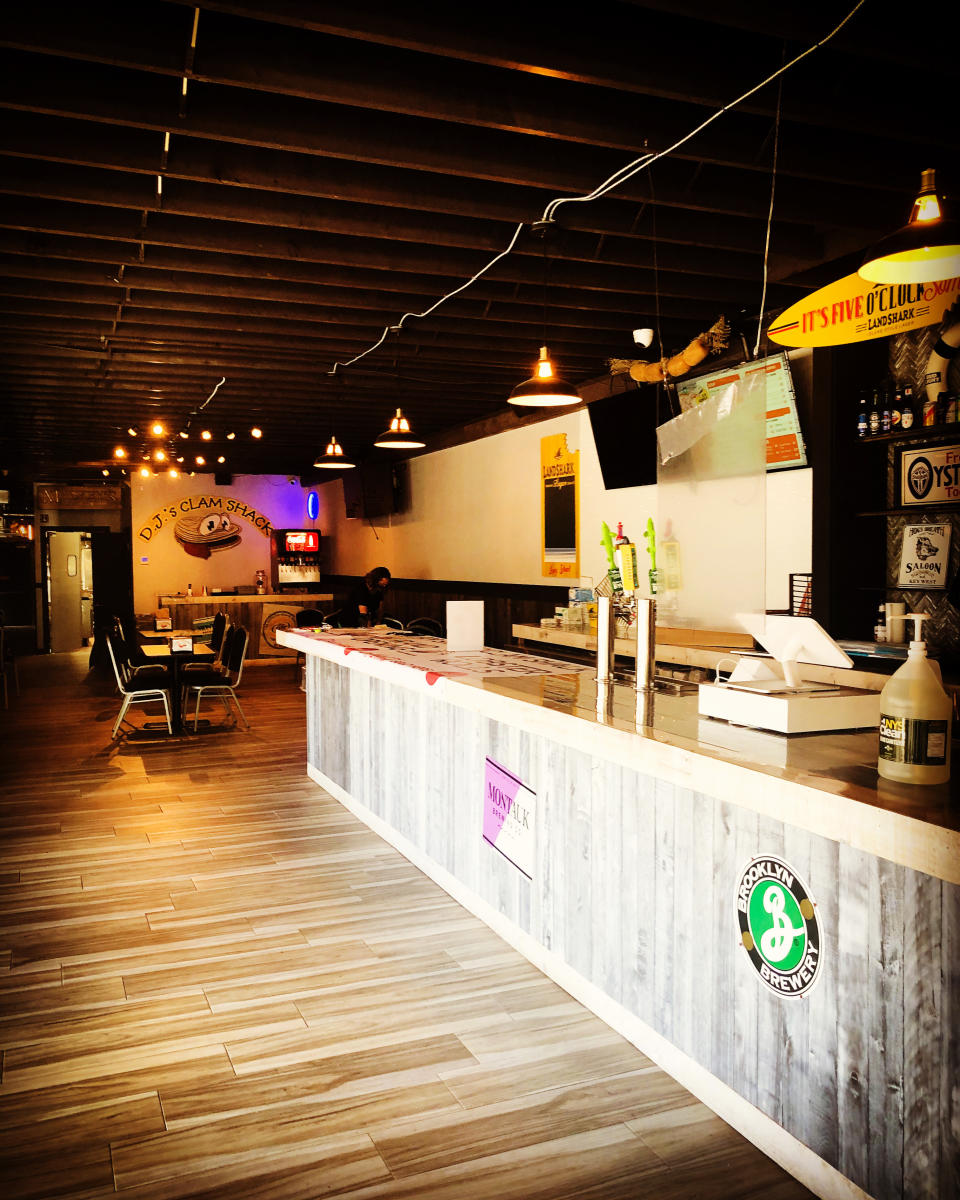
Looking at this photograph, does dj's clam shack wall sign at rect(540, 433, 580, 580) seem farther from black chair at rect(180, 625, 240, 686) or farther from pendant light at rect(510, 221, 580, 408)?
pendant light at rect(510, 221, 580, 408)

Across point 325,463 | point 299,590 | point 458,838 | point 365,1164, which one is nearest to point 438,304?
point 325,463

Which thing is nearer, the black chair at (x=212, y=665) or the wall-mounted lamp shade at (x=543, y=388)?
the wall-mounted lamp shade at (x=543, y=388)

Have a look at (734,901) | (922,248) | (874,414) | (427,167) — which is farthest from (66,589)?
(922,248)

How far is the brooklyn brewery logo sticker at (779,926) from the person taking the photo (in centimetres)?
228

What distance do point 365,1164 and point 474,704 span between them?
1684 mm

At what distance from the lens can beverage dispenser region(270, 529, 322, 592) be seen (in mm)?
15328

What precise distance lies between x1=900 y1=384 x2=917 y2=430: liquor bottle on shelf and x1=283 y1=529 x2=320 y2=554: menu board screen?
11.5 metres

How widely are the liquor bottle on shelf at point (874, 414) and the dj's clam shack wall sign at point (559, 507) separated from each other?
3585mm

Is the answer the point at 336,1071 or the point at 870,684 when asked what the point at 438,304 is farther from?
the point at 336,1071

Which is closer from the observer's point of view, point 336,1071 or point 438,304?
point 336,1071

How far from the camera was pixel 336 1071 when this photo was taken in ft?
9.52

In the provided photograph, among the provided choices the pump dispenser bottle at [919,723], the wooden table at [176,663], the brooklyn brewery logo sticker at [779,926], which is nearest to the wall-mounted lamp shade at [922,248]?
the pump dispenser bottle at [919,723]

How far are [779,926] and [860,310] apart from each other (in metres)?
2.68

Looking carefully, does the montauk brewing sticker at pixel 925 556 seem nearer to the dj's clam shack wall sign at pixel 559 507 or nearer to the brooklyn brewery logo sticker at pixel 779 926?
the brooklyn brewery logo sticker at pixel 779 926
